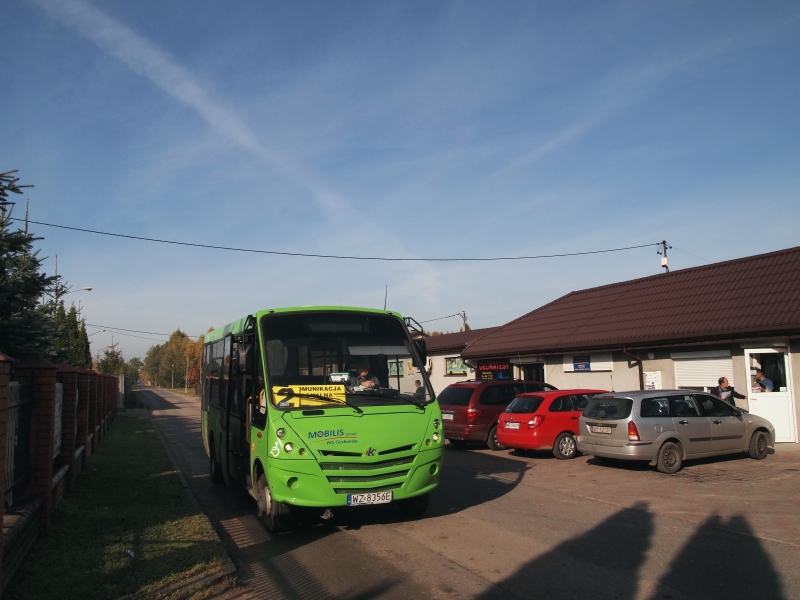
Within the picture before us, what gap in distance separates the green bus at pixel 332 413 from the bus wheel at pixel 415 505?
16 mm

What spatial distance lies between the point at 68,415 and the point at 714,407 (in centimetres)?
1213

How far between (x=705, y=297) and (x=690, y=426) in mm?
8092

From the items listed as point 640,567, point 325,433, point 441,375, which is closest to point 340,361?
point 325,433

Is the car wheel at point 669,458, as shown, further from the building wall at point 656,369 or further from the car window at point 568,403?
the building wall at point 656,369

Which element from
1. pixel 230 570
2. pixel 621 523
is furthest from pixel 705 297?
pixel 230 570

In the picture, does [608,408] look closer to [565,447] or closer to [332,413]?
[565,447]

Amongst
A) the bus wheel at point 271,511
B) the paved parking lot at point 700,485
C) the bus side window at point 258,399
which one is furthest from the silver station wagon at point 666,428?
the bus side window at point 258,399

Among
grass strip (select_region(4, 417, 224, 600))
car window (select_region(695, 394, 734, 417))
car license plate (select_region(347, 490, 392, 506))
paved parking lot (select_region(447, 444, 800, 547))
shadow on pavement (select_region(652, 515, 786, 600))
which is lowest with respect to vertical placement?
paved parking lot (select_region(447, 444, 800, 547))

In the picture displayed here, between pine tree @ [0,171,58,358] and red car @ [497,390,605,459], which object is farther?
red car @ [497,390,605,459]

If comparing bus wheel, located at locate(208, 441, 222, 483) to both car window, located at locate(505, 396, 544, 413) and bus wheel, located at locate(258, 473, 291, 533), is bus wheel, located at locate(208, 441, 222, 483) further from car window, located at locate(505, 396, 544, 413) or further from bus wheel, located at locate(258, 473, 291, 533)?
car window, located at locate(505, 396, 544, 413)

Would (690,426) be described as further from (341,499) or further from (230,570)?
(230,570)

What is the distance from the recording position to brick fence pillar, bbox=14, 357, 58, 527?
7.56 metres

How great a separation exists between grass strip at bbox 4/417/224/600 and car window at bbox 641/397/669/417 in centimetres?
834

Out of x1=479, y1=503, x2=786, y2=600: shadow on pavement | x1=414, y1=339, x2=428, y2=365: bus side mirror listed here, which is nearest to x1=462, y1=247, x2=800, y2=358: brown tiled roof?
x1=479, y1=503, x2=786, y2=600: shadow on pavement
